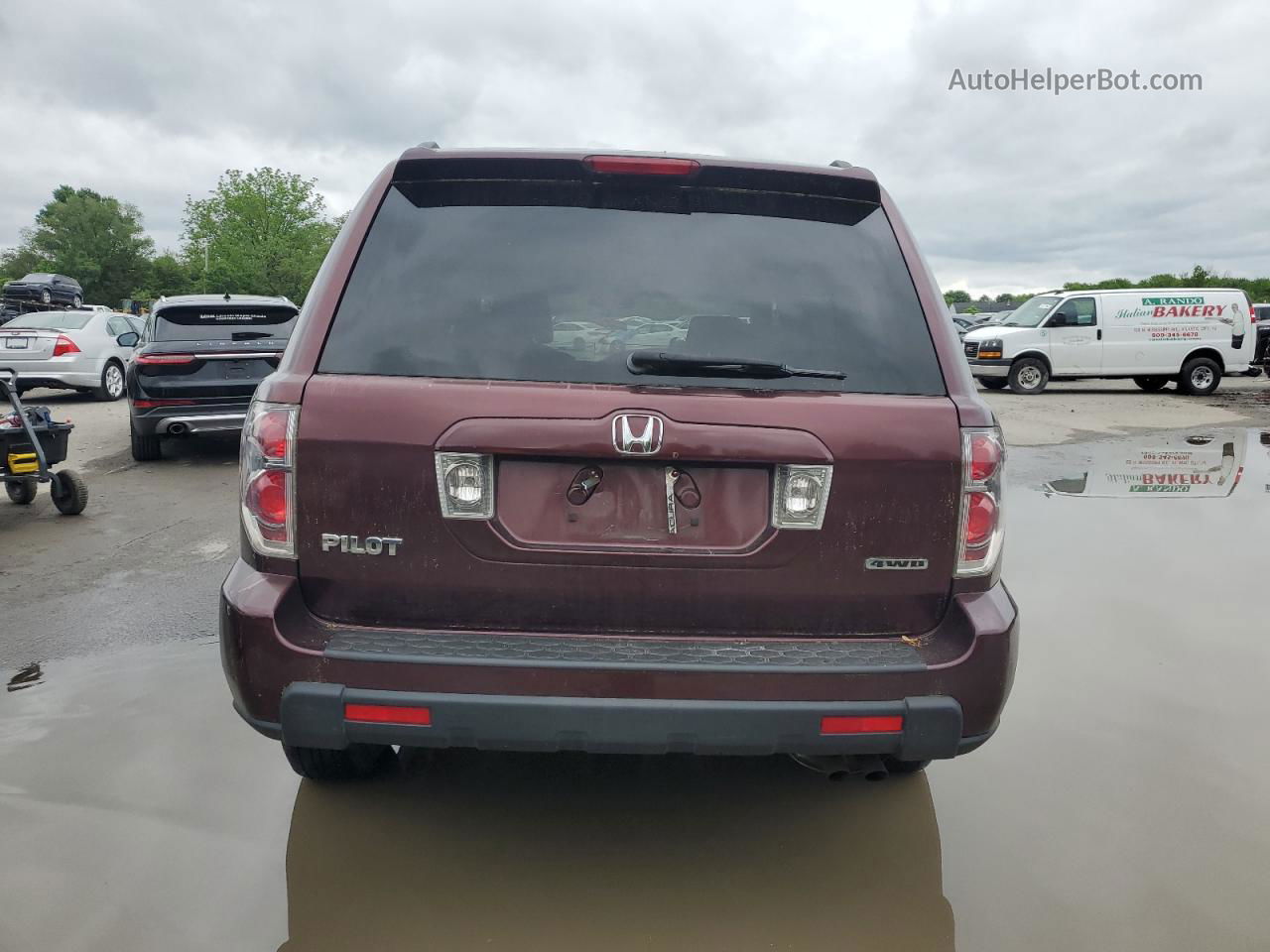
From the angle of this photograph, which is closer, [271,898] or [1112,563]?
[271,898]

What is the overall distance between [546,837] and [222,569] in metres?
3.70

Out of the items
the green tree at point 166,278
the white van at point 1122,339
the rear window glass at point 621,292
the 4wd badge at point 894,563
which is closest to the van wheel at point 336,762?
the rear window glass at point 621,292

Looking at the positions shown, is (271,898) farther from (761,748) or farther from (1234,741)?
(1234,741)

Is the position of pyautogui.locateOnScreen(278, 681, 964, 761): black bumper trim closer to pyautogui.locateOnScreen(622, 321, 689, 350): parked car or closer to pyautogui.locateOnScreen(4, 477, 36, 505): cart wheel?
pyautogui.locateOnScreen(622, 321, 689, 350): parked car

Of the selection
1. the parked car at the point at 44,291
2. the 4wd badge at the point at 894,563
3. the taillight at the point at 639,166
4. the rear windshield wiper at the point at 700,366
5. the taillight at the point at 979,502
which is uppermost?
the taillight at the point at 639,166

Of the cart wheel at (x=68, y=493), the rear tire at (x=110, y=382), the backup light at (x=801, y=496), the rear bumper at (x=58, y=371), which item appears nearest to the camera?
the backup light at (x=801, y=496)

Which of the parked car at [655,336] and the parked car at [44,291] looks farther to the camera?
the parked car at [44,291]

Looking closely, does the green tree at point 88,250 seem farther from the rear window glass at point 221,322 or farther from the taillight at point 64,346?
the rear window glass at point 221,322

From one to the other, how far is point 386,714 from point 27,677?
267cm

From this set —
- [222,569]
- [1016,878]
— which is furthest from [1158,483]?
[222,569]

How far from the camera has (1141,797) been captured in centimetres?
315

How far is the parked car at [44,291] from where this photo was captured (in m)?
28.6

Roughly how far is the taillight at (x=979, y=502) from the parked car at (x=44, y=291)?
31.8 meters

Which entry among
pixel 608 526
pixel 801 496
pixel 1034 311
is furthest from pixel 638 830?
pixel 1034 311
